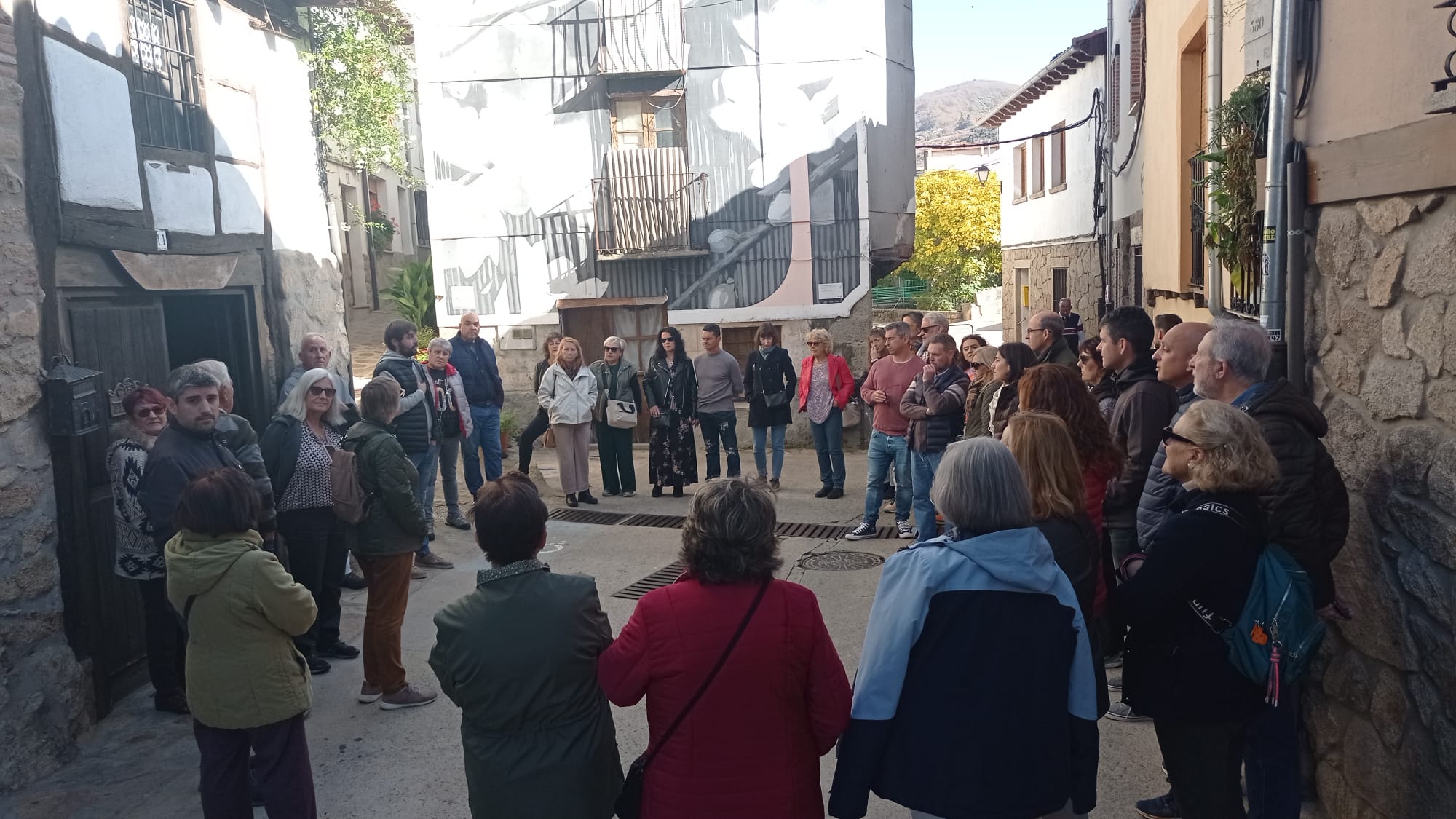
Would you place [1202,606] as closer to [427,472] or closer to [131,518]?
[131,518]

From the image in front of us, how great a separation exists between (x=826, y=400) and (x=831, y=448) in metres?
0.49

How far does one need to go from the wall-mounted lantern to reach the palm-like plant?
45.0ft

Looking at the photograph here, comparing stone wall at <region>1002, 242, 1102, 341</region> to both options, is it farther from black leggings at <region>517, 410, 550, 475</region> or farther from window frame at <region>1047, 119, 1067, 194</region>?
black leggings at <region>517, 410, 550, 475</region>

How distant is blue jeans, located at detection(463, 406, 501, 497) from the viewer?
8.98m

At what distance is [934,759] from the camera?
8.04 feet

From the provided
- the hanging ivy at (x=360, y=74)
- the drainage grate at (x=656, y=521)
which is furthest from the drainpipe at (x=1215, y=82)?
the hanging ivy at (x=360, y=74)

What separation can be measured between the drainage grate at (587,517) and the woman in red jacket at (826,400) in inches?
72.2

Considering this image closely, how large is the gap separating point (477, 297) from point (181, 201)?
7023mm

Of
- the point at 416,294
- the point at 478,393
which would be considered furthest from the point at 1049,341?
the point at 416,294

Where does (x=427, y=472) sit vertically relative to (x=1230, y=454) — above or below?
below

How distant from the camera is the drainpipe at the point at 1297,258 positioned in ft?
12.4

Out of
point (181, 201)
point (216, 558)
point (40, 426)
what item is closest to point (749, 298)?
point (181, 201)

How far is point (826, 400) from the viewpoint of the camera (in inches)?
356

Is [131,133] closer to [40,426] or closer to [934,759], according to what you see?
[40,426]
